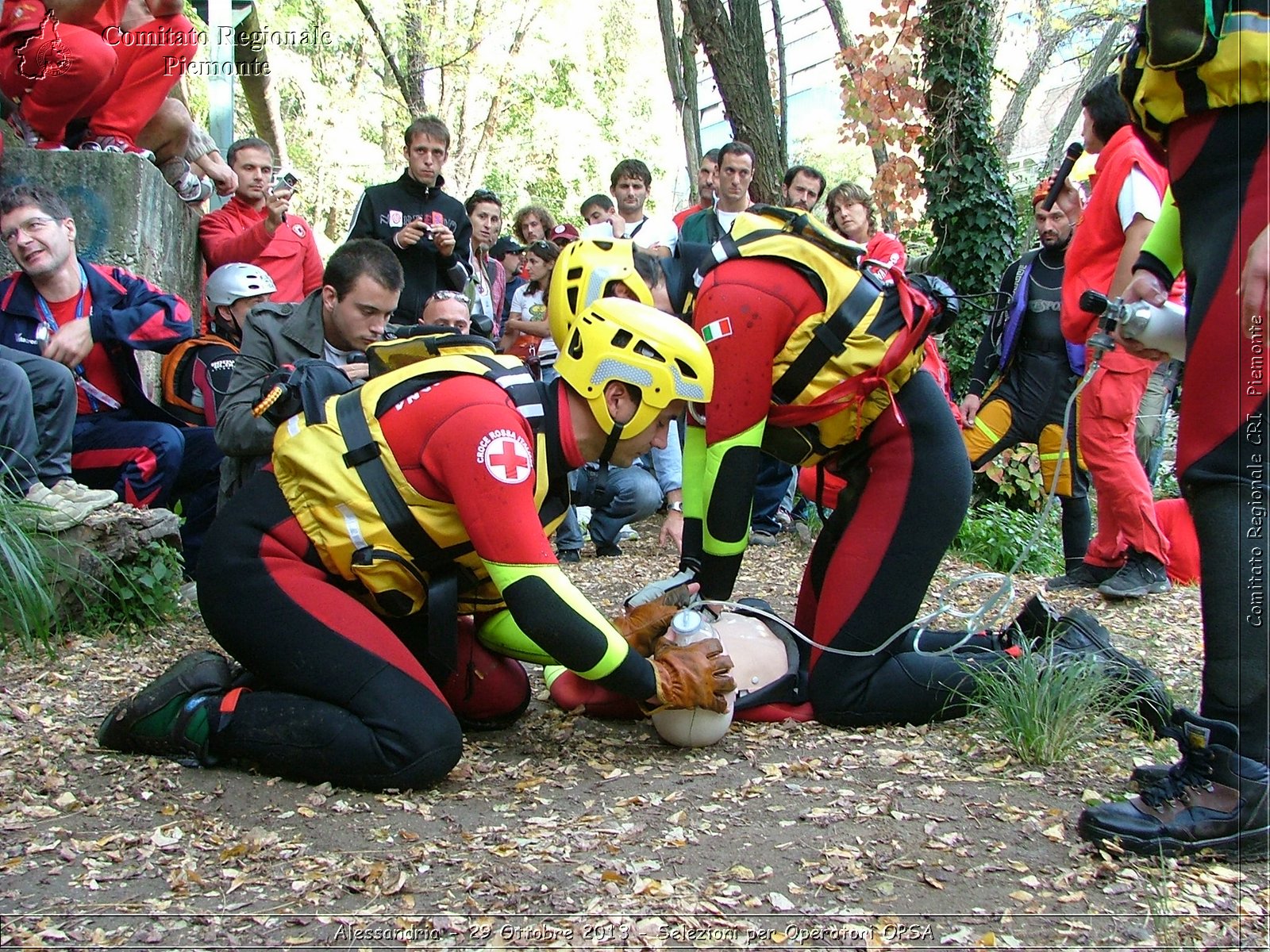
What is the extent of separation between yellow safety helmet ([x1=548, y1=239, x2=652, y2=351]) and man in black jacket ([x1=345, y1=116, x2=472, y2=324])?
3011mm

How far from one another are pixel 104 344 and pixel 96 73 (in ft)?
5.45

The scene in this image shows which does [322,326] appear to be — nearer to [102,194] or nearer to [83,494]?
[83,494]

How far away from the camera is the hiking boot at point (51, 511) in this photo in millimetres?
3971

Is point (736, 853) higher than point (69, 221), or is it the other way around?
point (69, 221)

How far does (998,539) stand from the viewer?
256 inches

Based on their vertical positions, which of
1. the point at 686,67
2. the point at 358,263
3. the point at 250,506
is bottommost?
the point at 250,506

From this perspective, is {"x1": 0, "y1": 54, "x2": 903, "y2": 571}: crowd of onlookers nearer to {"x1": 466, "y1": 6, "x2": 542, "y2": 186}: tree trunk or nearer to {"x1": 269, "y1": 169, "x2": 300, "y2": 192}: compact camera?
{"x1": 269, "y1": 169, "x2": 300, "y2": 192}: compact camera

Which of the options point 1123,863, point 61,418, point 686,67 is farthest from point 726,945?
point 686,67

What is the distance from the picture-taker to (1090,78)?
14.4 m

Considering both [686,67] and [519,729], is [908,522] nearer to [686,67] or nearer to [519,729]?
[519,729]

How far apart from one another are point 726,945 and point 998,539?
4.86 metres

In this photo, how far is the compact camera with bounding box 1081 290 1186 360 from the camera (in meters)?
2.62

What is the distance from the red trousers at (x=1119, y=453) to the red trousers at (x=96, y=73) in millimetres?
5300

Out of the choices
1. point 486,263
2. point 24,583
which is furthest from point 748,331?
point 486,263
